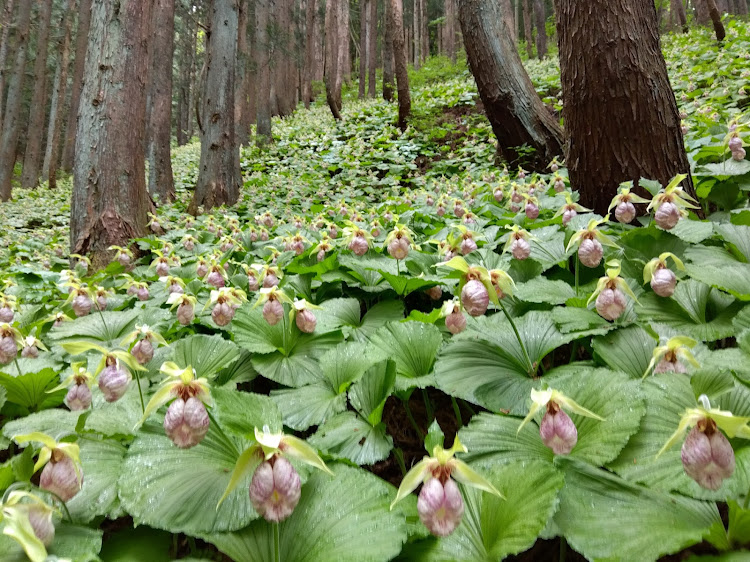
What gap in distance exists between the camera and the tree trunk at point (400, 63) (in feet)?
34.1

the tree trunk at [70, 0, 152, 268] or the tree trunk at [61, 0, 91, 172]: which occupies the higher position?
the tree trunk at [61, 0, 91, 172]

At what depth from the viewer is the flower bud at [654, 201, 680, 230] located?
6.04 feet

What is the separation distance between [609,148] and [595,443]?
2325 millimetres

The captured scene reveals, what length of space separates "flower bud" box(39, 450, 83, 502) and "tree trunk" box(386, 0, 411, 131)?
35.2 feet

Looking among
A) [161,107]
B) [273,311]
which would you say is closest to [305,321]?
[273,311]

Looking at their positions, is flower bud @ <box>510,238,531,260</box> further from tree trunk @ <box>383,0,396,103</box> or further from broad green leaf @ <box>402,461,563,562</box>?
tree trunk @ <box>383,0,396,103</box>

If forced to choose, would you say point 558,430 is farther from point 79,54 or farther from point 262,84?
point 79,54

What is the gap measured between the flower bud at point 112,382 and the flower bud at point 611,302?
1.49 metres

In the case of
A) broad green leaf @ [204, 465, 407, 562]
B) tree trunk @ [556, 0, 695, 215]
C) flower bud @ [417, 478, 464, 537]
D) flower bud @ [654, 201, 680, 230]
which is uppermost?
tree trunk @ [556, 0, 695, 215]

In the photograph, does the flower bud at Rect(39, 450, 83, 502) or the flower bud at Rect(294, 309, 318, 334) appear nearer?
the flower bud at Rect(39, 450, 83, 502)

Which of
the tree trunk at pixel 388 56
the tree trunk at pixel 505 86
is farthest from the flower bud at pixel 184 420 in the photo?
the tree trunk at pixel 388 56

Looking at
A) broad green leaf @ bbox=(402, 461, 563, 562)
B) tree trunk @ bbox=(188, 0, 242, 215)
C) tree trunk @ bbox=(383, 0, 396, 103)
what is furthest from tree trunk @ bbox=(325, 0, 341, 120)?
broad green leaf @ bbox=(402, 461, 563, 562)

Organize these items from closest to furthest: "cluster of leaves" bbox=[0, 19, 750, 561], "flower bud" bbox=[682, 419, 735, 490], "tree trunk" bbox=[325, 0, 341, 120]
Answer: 1. "flower bud" bbox=[682, 419, 735, 490]
2. "cluster of leaves" bbox=[0, 19, 750, 561]
3. "tree trunk" bbox=[325, 0, 341, 120]

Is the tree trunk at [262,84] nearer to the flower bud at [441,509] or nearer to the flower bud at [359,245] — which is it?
the flower bud at [359,245]
